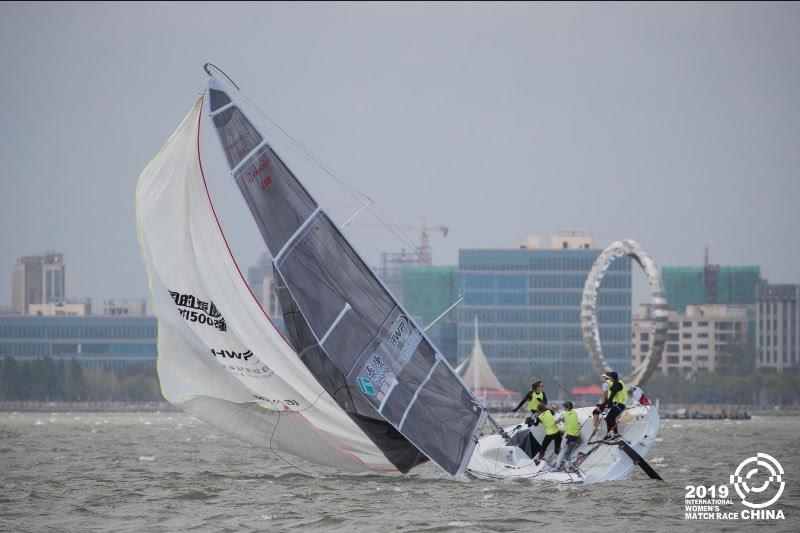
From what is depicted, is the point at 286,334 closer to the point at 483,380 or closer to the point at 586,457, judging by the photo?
the point at 586,457

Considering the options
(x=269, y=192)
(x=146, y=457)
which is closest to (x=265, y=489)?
(x=269, y=192)

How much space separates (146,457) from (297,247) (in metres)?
16.1

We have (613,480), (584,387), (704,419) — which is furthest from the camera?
(584,387)

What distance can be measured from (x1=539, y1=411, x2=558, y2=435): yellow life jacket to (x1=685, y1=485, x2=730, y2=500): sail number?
9.10 ft

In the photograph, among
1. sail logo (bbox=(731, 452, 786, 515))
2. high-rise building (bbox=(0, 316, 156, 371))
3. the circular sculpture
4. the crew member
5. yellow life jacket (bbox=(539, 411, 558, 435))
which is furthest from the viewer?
high-rise building (bbox=(0, 316, 156, 371))

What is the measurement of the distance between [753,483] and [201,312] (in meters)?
11.9

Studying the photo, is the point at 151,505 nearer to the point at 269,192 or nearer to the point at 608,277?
the point at 269,192

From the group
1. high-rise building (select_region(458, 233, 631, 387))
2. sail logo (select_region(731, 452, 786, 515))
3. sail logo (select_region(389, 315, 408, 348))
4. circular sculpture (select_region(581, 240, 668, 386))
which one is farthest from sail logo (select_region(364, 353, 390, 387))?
high-rise building (select_region(458, 233, 631, 387))

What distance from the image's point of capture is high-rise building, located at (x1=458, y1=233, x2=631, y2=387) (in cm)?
18462

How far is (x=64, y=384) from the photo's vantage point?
166 metres

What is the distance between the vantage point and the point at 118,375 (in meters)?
179

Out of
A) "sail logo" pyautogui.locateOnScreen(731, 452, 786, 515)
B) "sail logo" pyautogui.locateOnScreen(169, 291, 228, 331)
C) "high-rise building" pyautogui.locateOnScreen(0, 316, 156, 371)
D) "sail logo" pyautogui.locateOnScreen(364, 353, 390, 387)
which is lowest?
"high-rise building" pyautogui.locateOnScreen(0, 316, 156, 371)

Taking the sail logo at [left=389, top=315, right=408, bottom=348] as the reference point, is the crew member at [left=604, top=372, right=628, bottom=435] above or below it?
below

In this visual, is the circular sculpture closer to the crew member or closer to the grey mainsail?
the crew member
